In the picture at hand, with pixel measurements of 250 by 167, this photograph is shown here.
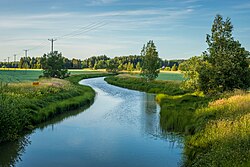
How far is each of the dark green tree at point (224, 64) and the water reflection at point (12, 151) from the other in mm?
18344

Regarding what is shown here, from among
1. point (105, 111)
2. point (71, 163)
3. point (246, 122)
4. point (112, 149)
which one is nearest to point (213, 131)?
point (246, 122)

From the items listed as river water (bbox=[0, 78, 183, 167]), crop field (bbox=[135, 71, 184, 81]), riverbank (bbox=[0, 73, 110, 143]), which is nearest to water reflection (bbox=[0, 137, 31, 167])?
river water (bbox=[0, 78, 183, 167])

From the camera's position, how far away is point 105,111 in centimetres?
3173

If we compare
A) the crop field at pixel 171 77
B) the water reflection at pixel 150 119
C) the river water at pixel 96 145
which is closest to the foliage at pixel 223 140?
the river water at pixel 96 145

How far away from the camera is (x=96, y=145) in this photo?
1842 centimetres

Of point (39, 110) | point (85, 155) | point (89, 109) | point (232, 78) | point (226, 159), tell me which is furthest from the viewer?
point (89, 109)

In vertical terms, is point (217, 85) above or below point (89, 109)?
above

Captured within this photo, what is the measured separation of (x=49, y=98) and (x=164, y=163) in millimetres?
18313

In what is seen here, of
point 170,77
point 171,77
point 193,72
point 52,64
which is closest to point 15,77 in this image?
point 52,64

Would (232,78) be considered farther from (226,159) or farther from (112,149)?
(226,159)

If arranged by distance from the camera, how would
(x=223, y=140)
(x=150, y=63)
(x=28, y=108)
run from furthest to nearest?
(x=150, y=63) < (x=28, y=108) < (x=223, y=140)

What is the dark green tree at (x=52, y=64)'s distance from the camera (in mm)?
66438

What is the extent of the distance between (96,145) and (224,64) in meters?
16.1

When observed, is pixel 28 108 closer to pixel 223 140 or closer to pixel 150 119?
pixel 150 119
